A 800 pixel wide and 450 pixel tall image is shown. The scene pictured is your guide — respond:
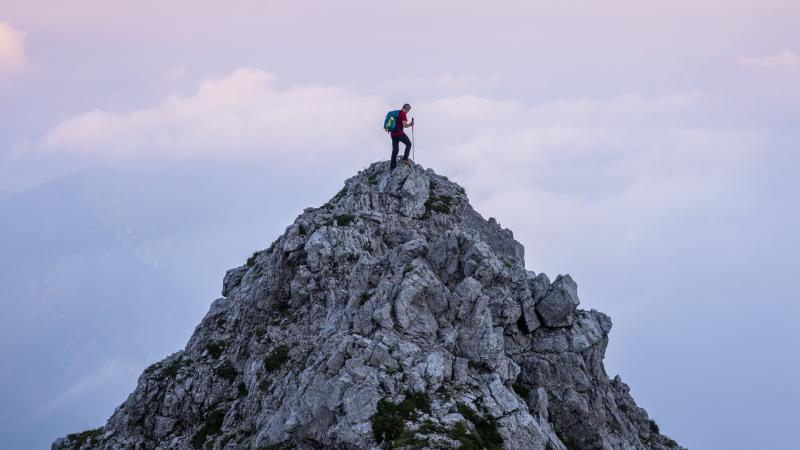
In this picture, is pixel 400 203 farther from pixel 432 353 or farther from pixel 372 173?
pixel 432 353

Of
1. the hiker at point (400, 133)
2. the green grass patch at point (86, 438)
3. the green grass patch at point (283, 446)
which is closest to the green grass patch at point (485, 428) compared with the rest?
the green grass patch at point (283, 446)

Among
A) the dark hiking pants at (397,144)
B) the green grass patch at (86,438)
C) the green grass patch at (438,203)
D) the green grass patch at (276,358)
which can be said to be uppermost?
the dark hiking pants at (397,144)

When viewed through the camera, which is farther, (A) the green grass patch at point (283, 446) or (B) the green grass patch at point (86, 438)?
(B) the green grass patch at point (86, 438)

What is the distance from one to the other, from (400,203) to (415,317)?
16.2 meters

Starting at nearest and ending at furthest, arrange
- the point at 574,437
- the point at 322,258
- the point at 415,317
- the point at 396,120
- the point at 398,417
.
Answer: the point at 398,417 < the point at 415,317 < the point at 574,437 < the point at 322,258 < the point at 396,120

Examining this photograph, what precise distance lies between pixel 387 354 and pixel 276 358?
10551 millimetres

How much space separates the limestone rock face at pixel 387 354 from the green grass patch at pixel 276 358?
84 millimetres

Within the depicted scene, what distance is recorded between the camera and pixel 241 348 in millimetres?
39812

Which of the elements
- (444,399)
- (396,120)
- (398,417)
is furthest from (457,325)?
(396,120)

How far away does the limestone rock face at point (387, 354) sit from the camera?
27.3 m

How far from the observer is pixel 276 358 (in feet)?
120

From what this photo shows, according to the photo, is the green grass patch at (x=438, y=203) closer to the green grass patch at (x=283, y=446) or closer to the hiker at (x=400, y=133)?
the hiker at (x=400, y=133)

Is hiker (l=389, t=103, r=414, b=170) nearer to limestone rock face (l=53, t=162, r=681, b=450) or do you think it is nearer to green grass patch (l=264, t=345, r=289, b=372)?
limestone rock face (l=53, t=162, r=681, b=450)

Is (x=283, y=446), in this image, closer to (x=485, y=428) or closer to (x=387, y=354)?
(x=387, y=354)
